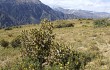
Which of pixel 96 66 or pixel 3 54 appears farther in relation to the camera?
pixel 3 54

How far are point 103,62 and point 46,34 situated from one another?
3.58 metres

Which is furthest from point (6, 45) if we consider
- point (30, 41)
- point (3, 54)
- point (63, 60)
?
point (63, 60)

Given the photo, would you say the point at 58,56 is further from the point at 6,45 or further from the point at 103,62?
the point at 6,45

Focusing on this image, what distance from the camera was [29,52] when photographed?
13.3 m

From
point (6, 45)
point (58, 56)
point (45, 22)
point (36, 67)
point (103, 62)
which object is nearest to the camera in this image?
point (36, 67)

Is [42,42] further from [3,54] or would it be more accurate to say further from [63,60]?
[3,54]

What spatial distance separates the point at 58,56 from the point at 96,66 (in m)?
2.55

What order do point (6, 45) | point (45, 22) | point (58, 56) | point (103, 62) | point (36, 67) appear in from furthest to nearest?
point (6, 45), point (103, 62), point (45, 22), point (58, 56), point (36, 67)

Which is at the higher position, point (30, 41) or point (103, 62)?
point (30, 41)

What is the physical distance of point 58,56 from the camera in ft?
40.3


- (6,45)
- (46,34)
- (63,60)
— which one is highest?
(46,34)

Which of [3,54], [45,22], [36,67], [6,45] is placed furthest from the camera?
[6,45]

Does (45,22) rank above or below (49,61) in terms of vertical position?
above

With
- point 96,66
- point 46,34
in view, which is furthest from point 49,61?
point 96,66
